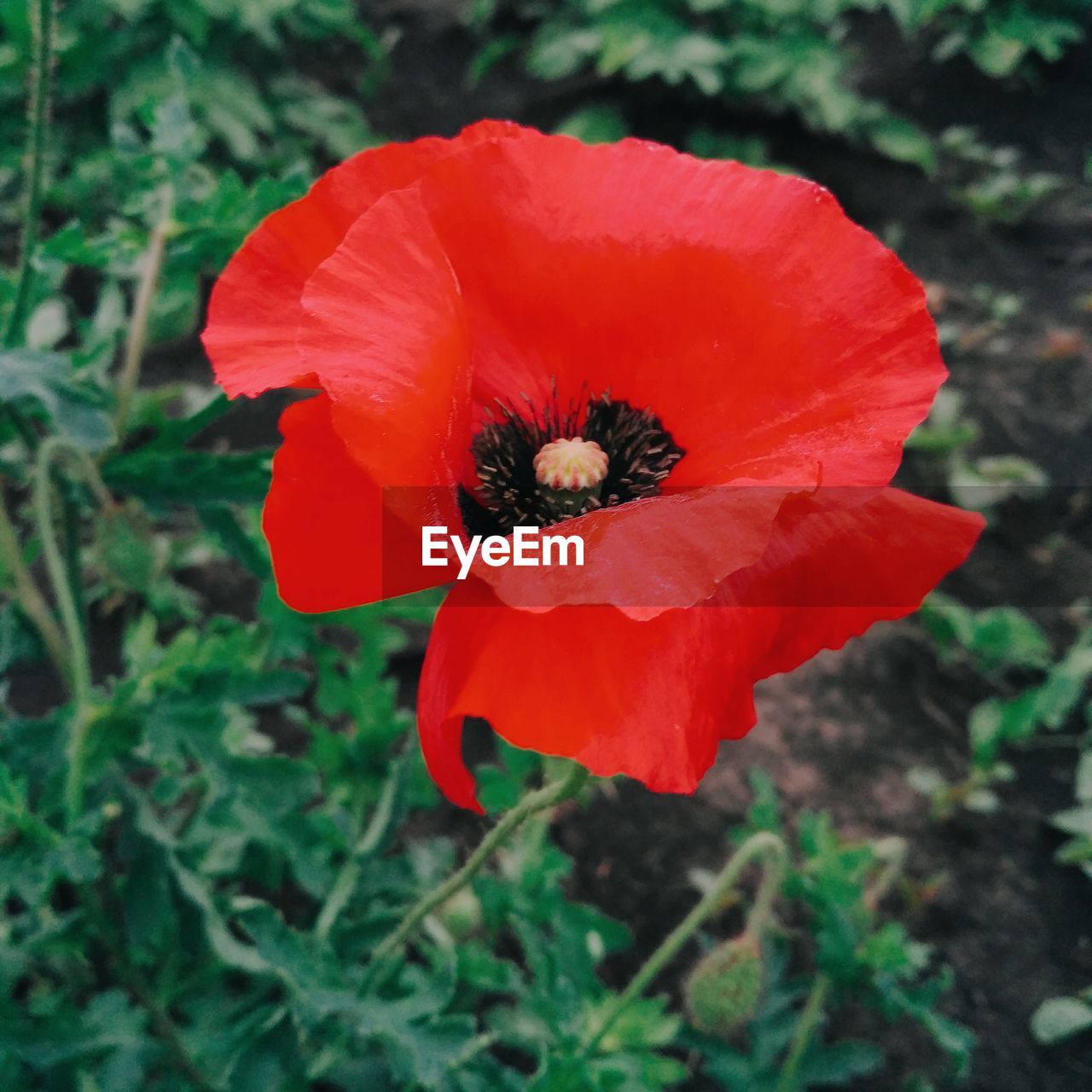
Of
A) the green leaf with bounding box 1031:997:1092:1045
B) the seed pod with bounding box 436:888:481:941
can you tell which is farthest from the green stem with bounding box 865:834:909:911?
the seed pod with bounding box 436:888:481:941

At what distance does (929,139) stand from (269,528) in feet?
11.3

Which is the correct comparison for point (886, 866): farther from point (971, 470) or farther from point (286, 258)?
point (286, 258)

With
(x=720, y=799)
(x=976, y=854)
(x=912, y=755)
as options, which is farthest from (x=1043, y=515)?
(x=720, y=799)

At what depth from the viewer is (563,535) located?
2.27ft

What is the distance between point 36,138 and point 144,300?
29 centimetres

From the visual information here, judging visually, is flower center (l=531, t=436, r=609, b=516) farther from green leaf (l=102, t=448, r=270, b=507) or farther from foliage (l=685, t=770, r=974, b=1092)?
foliage (l=685, t=770, r=974, b=1092)

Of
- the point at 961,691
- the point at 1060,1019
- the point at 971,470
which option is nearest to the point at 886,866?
the point at 1060,1019

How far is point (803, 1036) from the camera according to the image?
1529 mm

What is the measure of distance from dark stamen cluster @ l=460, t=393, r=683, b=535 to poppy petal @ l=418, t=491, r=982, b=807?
0.18 meters

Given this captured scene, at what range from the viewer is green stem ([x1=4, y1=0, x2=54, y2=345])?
3.30 ft

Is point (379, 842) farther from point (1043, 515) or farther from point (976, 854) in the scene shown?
point (1043, 515)

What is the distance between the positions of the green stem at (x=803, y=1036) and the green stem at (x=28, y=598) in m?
1.14

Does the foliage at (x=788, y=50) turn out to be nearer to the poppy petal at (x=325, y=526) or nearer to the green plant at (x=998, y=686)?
the green plant at (x=998, y=686)

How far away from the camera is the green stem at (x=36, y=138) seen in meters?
1.01
